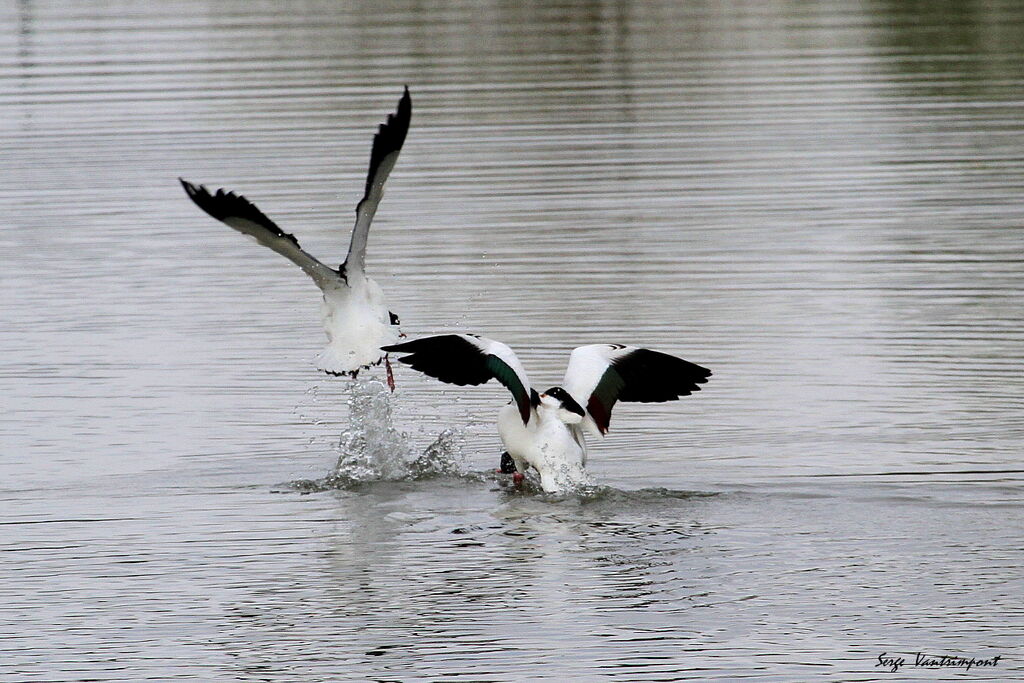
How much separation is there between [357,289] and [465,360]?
1343mm

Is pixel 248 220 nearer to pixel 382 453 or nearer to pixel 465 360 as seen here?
pixel 465 360

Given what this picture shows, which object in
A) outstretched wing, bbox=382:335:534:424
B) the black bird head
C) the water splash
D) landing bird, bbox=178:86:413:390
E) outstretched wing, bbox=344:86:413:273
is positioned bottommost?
the water splash

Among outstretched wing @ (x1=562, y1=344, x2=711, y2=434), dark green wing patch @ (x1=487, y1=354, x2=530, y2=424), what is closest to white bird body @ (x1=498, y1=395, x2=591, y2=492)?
dark green wing patch @ (x1=487, y1=354, x2=530, y2=424)

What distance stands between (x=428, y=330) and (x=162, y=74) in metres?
20.7

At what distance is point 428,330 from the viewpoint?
15570 millimetres

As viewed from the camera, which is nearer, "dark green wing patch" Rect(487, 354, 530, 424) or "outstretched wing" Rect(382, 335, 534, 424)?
"dark green wing patch" Rect(487, 354, 530, 424)

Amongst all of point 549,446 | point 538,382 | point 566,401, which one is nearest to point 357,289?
point 538,382

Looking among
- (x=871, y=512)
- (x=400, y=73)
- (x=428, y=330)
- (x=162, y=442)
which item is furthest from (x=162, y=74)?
(x=871, y=512)

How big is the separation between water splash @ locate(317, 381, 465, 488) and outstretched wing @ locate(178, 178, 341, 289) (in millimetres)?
1001

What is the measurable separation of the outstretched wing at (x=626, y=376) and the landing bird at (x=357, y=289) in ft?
4.61

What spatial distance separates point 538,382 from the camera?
13672 mm

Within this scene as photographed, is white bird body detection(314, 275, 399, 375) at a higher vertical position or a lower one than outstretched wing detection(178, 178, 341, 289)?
lower

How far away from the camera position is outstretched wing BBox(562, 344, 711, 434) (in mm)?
11703

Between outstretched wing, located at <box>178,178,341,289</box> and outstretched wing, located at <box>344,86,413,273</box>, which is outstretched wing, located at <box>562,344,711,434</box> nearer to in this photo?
outstretched wing, located at <box>344,86,413,273</box>
